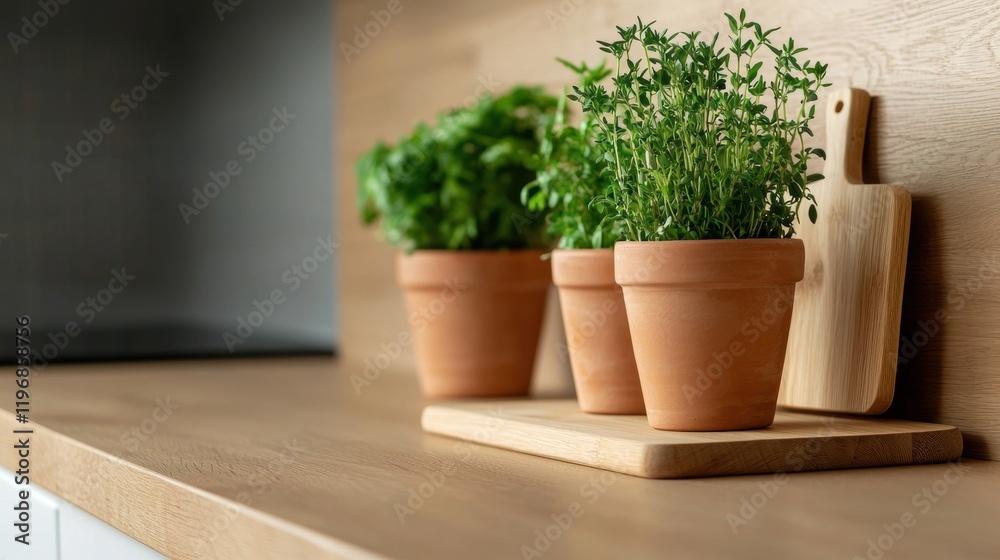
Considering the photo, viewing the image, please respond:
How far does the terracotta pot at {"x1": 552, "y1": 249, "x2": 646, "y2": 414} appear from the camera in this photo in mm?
Answer: 968

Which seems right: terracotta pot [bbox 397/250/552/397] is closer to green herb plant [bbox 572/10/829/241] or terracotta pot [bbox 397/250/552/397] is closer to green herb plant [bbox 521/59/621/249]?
green herb plant [bbox 521/59/621/249]

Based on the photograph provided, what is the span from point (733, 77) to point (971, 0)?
0.70ft

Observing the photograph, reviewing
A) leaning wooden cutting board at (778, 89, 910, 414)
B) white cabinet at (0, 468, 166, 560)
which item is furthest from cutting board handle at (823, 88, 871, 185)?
white cabinet at (0, 468, 166, 560)

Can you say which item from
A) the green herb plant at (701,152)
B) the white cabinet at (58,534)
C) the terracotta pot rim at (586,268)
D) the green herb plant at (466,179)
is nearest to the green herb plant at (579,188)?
the terracotta pot rim at (586,268)

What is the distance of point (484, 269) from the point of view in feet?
4.20

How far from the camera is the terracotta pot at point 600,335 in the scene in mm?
968

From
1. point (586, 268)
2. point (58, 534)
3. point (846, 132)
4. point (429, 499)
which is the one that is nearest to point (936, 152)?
point (846, 132)

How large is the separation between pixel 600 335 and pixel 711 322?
205mm

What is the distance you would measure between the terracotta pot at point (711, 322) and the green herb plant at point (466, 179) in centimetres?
49

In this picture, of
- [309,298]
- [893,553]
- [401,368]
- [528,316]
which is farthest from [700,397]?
[309,298]

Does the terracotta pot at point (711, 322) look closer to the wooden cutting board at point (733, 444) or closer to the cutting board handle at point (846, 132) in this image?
the wooden cutting board at point (733, 444)

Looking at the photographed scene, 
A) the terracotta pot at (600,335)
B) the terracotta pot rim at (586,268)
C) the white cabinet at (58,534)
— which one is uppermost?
the terracotta pot rim at (586,268)

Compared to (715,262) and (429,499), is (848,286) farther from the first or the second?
(429,499)

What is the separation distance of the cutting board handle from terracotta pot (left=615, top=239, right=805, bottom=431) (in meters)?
0.14
